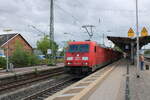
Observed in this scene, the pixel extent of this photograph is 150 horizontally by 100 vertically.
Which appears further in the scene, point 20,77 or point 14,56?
point 14,56

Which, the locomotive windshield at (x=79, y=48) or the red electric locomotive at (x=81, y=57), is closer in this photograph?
the red electric locomotive at (x=81, y=57)

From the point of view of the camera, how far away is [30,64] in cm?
4081

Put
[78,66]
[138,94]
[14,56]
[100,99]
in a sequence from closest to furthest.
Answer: [100,99]
[138,94]
[78,66]
[14,56]

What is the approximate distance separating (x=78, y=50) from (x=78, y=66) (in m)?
1.46

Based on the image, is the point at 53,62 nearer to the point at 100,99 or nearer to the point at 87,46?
the point at 87,46

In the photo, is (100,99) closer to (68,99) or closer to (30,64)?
(68,99)

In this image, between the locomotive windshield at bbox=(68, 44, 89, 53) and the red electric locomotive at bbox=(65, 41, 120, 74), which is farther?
the locomotive windshield at bbox=(68, 44, 89, 53)

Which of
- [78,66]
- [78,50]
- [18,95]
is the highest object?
[78,50]

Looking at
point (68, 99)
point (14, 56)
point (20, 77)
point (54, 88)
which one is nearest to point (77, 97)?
point (68, 99)

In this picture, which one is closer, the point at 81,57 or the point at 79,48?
the point at 81,57

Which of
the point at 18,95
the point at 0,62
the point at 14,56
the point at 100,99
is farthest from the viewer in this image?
the point at 14,56

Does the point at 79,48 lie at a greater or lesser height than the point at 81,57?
greater

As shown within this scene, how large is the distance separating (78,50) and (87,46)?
81cm

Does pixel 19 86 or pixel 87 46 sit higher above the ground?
pixel 87 46
